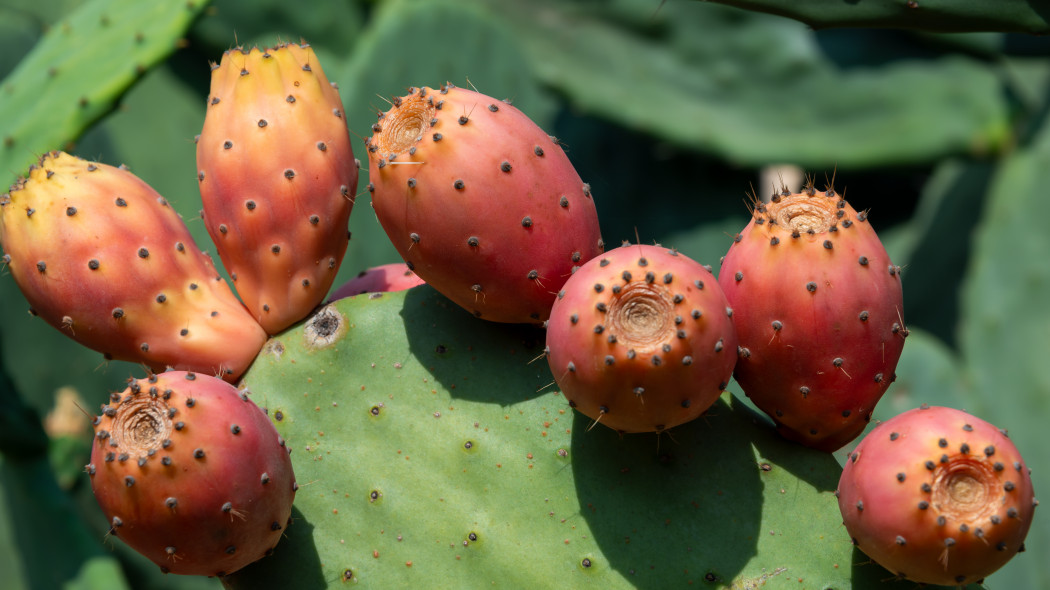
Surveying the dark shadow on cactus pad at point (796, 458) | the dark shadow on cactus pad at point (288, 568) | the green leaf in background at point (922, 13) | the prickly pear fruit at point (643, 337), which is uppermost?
the green leaf in background at point (922, 13)

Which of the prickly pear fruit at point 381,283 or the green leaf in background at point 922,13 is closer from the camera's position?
the green leaf in background at point 922,13

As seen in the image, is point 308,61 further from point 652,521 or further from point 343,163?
point 652,521

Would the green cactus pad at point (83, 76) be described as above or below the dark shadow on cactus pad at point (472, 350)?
above

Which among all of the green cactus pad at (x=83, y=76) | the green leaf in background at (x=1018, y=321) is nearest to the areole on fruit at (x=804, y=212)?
the green cactus pad at (x=83, y=76)

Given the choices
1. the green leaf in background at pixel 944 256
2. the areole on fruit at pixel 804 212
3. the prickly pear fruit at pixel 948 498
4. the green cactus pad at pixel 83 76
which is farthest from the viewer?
the green leaf in background at pixel 944 256

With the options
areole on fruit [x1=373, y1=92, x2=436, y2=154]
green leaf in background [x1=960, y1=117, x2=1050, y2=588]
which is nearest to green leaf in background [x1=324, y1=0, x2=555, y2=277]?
areole on fruit [x1=373, y1=92, x2=436, y2=154]

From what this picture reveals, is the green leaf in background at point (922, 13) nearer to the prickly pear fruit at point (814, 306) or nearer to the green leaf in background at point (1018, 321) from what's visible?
the prickly pear fruit at point (814, 306)
